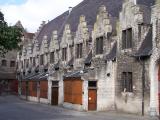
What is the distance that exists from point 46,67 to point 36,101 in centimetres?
676

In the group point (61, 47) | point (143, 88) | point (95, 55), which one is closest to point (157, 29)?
point (143, 88)

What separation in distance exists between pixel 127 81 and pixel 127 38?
144 inches

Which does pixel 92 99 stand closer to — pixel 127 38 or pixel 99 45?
pixel 99 45

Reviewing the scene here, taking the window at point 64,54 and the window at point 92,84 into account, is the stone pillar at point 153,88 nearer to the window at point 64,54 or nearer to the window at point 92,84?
the window at point 92,84

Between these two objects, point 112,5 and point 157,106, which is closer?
point 157,106

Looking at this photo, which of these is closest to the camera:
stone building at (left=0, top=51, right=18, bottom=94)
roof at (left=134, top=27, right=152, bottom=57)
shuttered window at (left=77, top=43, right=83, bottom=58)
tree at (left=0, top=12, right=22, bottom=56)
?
tree at (left=0, top=12, right=22, bottom=56)

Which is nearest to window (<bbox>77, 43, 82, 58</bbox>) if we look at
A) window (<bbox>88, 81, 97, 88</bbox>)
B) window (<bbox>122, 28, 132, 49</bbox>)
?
window (<bbox>88, 81, 97, 88</bbox>)

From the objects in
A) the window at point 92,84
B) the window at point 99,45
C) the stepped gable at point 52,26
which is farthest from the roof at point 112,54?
the stepped gable at point 52,26

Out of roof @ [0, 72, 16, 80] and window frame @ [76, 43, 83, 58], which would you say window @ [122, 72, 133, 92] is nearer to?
window frame @ [76, 43, 83, 58]

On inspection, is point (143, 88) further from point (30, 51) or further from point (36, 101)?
point (30, 51)

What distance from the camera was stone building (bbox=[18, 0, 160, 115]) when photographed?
2888 cm

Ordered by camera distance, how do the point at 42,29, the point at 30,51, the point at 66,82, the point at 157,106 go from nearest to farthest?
the point at 157,106 → the point at 66,82 → the point at 30,51 → the point at 42,29

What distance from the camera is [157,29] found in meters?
28.0

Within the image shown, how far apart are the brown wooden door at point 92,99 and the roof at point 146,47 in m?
6.81
